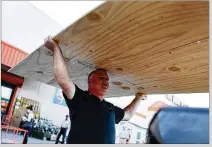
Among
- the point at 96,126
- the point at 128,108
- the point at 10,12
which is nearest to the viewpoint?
the point at 96,126

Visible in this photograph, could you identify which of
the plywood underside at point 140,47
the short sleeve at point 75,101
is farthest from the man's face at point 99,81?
the short sleeve at point 75,101

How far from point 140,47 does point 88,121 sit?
27.0 inches

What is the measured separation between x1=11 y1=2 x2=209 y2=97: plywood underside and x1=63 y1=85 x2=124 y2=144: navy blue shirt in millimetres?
375

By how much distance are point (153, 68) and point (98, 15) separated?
795 millimetres

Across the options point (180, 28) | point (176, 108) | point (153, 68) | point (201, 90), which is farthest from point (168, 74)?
point (176, 108)

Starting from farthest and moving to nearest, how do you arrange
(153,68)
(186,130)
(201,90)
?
(201,90) < (153,68) < (186,130)

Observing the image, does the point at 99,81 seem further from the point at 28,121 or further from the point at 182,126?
the point at 28,121

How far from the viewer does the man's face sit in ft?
6.98

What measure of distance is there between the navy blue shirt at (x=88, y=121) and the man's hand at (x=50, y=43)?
14.5 inches

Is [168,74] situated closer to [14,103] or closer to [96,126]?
[96,126]

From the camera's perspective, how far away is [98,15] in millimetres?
1363

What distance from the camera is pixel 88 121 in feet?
5.96

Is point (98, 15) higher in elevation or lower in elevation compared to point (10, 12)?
lower

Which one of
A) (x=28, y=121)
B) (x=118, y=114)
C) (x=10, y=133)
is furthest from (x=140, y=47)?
(x=28, y=121)
